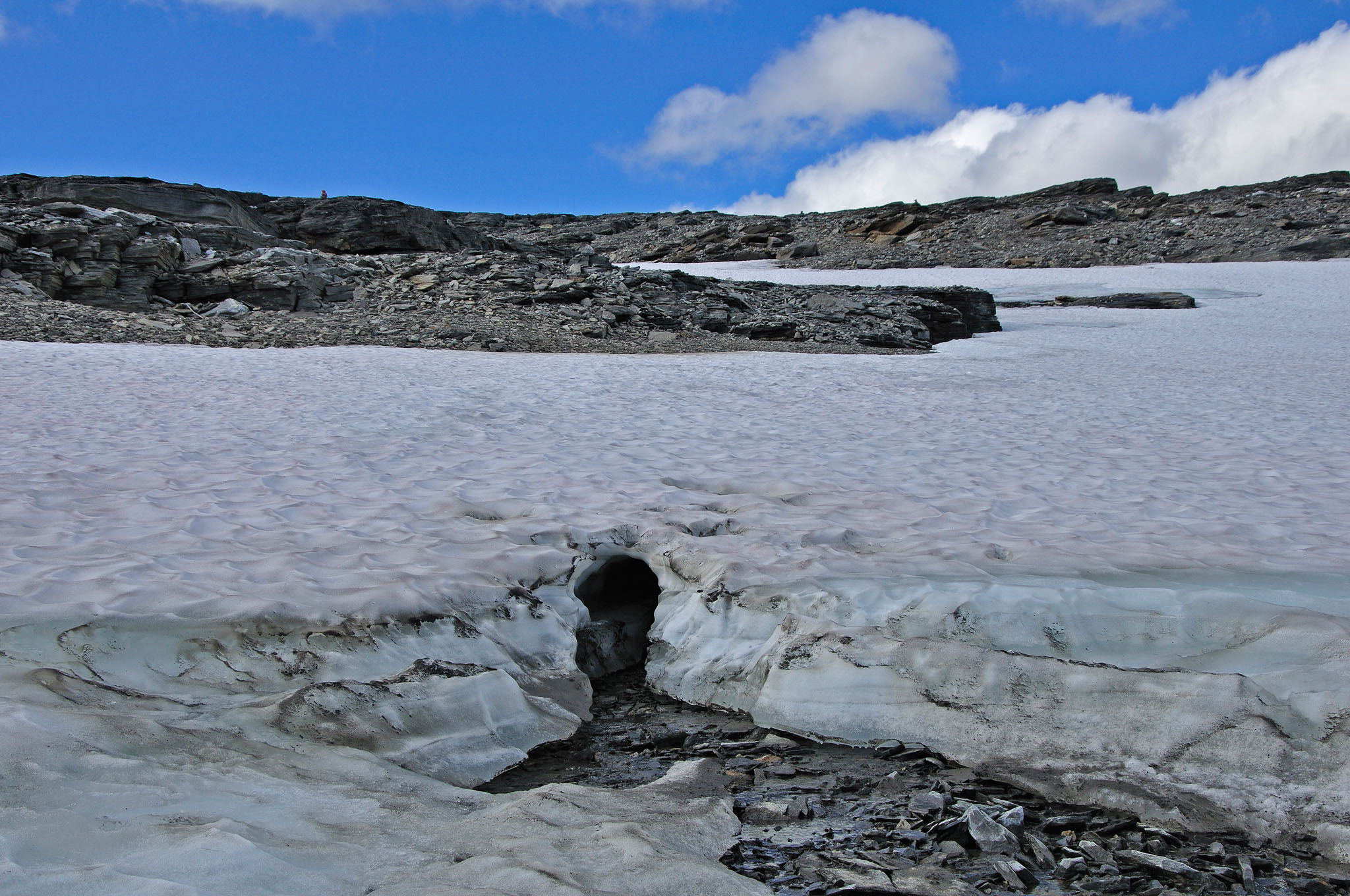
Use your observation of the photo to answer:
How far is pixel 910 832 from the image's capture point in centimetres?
303

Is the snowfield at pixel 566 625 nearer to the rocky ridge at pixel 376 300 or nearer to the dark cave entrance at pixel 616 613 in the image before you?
the dark cave entrance at pixel 616 613

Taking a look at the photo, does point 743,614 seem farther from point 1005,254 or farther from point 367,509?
point 1005,254

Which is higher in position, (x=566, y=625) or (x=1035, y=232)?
(x=1035, y=232)

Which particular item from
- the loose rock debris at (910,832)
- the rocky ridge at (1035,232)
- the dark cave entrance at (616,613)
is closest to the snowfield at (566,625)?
Result: the loose rock debris at (910,832)

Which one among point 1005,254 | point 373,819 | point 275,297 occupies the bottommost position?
point 373,819

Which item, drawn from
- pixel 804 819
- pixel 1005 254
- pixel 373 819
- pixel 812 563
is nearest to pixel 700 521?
pixel 812 563

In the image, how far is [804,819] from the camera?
124 inches

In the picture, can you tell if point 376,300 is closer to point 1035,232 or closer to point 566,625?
point 566,625

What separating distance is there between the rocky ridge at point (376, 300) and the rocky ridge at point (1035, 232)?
60.3 ft

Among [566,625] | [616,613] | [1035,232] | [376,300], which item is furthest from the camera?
[1035,232]

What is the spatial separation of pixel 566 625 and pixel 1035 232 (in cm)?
4330

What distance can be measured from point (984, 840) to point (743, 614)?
177 cm

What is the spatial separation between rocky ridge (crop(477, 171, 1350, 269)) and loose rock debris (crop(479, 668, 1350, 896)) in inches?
1468

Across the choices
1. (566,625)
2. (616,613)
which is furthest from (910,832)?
(616,613)
